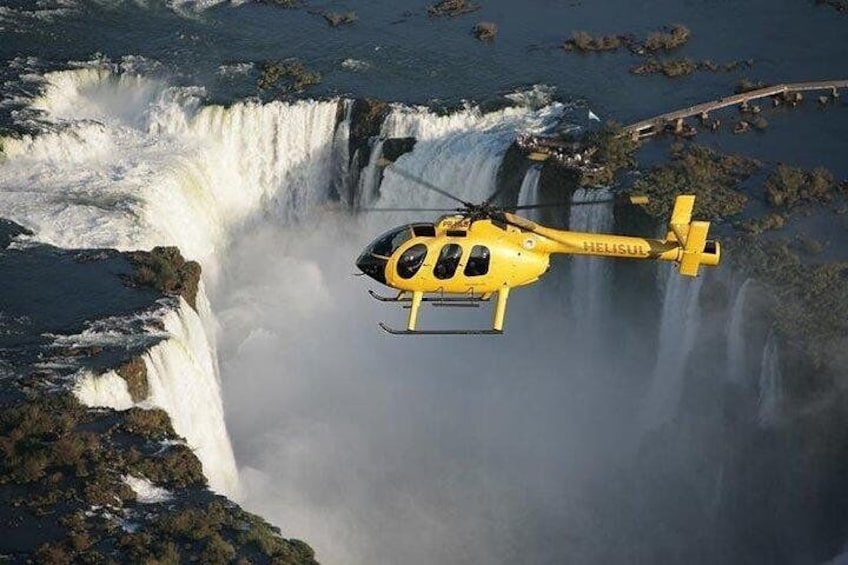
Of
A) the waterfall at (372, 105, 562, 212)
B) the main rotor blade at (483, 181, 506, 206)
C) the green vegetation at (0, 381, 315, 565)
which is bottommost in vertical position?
the green vegetation at (0, 381, 315, 565)

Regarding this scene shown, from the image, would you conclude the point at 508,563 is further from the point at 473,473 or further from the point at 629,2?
the point at 629,2

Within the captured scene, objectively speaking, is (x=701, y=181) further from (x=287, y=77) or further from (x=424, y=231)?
(x=287, y=77)

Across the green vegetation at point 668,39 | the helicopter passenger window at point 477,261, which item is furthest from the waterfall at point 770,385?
the green vegetation at point 668,39

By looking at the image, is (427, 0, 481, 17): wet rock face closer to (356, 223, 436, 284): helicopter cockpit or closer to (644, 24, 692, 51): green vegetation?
(644, 24, 692, 51): green vegetation

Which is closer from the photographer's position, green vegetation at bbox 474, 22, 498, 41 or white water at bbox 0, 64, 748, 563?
white water at bbox 0, 64, 748, 563

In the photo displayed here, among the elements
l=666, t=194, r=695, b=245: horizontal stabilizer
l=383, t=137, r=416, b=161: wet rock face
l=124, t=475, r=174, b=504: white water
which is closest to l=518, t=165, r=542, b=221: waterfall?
l=383, t=137, r=416, b=161: wet rock face

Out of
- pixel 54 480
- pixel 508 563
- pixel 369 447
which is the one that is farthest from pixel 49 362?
pixel 508 563

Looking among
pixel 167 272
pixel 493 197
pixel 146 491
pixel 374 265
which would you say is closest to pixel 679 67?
pixel 167 272

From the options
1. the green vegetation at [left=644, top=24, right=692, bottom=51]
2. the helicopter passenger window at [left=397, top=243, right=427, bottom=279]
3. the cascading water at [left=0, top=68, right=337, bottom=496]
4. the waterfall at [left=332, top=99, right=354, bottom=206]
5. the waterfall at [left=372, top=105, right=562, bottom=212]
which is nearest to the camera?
the helicopter passenger window at [left=397, top=243, right=427, bottom=279]
